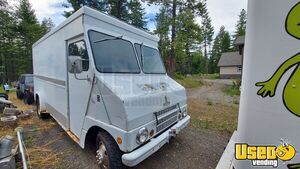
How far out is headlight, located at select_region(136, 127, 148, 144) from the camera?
Result: 8.41 feet

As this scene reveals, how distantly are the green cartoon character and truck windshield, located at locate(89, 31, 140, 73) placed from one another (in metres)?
2.33

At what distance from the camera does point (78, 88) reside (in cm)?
336

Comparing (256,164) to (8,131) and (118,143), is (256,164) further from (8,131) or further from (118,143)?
(8,131)

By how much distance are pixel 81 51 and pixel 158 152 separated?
8.89 feet

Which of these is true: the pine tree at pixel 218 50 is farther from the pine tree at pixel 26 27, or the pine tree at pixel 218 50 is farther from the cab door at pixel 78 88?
the cab door at pixel 78 88

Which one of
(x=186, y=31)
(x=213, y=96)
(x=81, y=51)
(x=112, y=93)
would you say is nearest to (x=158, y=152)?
(x=112, y=93)

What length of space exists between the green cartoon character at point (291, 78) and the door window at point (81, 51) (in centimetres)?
264

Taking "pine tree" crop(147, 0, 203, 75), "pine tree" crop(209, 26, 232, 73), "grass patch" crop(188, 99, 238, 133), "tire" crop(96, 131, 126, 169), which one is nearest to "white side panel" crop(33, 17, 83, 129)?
"tire" crop(96, 131, 126, 169)

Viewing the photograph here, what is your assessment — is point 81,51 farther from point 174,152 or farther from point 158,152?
point 174,152

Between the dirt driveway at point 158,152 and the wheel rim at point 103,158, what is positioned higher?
the wheel rim at point 103,158

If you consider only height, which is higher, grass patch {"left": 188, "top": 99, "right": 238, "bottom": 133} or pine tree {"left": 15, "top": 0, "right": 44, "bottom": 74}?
pine tree {"left": 15, "top": 0, "right": 44, "bottom": 74}

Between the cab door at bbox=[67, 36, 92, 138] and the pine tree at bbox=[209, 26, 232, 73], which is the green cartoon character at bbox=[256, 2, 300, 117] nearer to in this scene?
the cab door at bbox=[67, 36, 92, 138]

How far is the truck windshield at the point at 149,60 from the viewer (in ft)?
12.5

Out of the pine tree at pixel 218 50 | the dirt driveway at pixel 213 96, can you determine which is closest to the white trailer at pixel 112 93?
the dirt driveway at pixel 213 96
